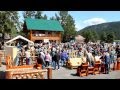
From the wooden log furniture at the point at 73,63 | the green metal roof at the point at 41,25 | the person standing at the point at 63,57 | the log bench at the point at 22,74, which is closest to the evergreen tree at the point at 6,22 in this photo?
the green metal roof at the point at 41,25

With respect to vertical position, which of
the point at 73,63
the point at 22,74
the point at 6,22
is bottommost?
the point at 22,74

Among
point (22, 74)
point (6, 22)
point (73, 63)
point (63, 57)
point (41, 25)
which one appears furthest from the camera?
point (41, 25)

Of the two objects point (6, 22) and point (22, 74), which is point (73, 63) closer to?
point (22, 74)

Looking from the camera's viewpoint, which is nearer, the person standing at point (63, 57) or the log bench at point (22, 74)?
the log bench at point (22, 74)

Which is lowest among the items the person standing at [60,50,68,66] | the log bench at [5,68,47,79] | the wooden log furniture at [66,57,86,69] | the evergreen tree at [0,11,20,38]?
the log bench at [5,68,47,79]

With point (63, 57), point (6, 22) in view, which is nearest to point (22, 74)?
point (63, 57)

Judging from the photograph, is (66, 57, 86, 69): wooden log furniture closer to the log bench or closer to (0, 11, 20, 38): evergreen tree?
the log bench

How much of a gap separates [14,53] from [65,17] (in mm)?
62874

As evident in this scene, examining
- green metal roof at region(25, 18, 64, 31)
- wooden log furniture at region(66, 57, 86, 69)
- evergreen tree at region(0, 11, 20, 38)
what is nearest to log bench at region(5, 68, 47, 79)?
wooden log furniture at region(66, 57, 86, 69)

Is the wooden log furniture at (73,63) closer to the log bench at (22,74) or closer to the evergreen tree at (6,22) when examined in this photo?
the log bench at (22,74)

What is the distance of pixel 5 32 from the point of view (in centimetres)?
4906

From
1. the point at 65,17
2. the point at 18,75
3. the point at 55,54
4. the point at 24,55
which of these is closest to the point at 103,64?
the point at 55,54

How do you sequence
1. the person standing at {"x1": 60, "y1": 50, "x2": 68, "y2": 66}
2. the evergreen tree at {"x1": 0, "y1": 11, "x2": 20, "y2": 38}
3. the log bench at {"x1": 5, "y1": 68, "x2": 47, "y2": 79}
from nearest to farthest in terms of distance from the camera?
1. the log bench at {"x1": 5, "y1": 68, "x2": 47, "y2": 79}
2. the person standing at {"x1": 60, "y1": 50, "x2": 68, "y2": 66}
3. the evergreen tree at {"x1": 0, "y1": 11, "x2": 20, "y2": 38}
